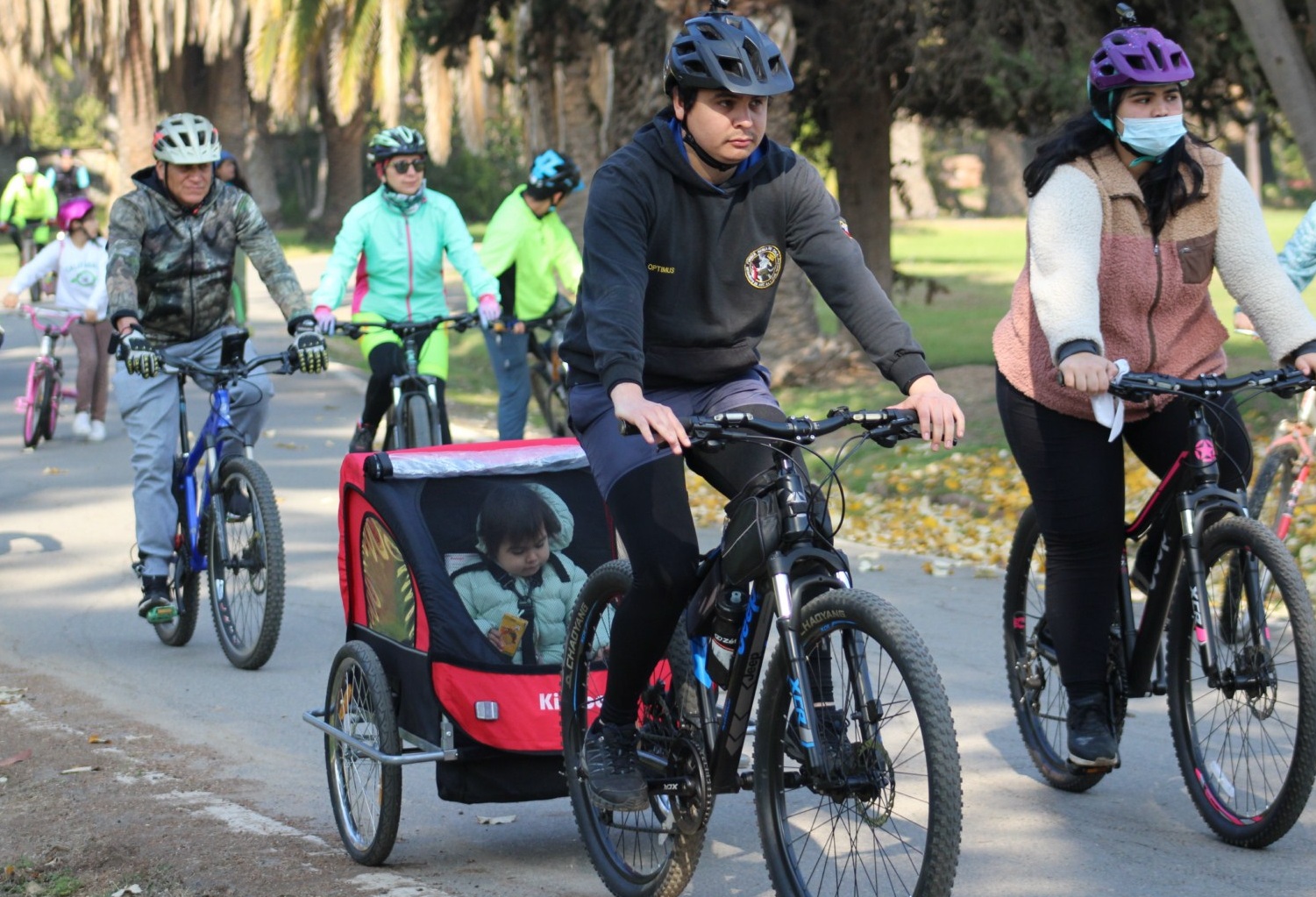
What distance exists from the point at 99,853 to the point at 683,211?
2388mm

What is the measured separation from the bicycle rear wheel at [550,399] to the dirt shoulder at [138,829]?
7.72 meters

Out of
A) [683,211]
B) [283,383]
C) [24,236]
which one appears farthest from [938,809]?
[24,236]

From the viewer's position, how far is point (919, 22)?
15516 millimetres

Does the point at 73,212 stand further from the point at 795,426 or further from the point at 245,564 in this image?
the point at 795,426

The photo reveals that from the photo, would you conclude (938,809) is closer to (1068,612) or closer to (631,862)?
(631,862)

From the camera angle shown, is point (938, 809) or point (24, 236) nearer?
point (938, 809)

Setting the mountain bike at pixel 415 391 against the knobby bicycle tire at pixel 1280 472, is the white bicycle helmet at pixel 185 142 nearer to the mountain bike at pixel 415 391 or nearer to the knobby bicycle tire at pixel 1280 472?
the mountain bike at pixel 415 391

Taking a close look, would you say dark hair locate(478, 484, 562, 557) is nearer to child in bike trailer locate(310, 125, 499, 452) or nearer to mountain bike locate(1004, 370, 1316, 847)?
mountain bike locate(1004, 370, 1316, 847)

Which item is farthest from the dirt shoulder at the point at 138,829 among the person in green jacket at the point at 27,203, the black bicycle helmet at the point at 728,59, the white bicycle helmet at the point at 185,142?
the person in green jacket at the point at 27,203

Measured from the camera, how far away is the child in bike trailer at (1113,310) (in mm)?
4879

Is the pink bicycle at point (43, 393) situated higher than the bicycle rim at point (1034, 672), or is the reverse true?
the pink bicycle at point (43, 393)

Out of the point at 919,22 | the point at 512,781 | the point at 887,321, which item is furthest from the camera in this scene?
the point at 919,22

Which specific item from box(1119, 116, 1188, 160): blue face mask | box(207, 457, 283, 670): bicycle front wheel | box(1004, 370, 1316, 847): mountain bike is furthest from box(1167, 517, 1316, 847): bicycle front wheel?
box(207, 457, 283, 670): bicycle front wheel

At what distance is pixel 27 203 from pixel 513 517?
27030mm
